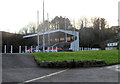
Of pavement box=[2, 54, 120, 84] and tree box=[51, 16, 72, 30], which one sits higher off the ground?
tree box=[51, 16, 72, 30]

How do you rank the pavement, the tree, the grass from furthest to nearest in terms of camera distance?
the tree, the grass, the pavement

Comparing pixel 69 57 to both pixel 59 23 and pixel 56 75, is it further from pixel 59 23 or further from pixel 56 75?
pixel 59 23

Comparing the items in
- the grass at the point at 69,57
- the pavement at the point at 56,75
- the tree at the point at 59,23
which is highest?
the tree at the point at 59,23

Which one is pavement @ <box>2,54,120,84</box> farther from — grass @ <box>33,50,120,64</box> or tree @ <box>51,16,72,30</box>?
tree @ <box>51,16,72,30</box>

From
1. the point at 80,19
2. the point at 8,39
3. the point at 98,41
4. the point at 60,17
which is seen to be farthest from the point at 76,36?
the point at 80,19

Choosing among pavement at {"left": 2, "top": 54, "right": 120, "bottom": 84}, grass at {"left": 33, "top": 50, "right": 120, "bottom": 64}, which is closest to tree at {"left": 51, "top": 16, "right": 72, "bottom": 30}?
grass at {"left": 33, "top": 50, "right": 120, "bottom": 64}

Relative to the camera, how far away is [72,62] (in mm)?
12625

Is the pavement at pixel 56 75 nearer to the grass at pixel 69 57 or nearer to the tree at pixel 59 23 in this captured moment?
the grass at pixel 69 57

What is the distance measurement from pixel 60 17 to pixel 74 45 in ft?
98.2

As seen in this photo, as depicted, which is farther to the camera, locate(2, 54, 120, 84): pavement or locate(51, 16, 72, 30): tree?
locate(51, 16, 72, 30): tree

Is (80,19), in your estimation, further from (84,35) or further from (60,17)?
(84,35)

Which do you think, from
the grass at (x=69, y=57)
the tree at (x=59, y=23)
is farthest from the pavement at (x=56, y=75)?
the tree at (x=59, y=23)

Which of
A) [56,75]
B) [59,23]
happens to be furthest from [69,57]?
[59,23]

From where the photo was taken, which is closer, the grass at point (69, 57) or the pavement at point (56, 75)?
the pavement at point (56, 75)
